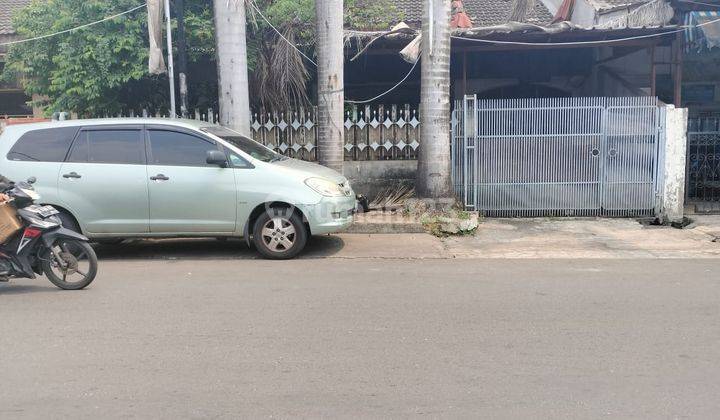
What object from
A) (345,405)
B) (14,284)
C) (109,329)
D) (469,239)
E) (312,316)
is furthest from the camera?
(469,239)

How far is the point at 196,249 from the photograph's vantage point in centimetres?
853

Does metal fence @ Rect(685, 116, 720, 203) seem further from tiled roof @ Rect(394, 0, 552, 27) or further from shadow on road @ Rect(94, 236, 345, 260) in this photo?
shadow on road @ Rect(94, 236, 345, 260)

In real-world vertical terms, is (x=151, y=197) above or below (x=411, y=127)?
below

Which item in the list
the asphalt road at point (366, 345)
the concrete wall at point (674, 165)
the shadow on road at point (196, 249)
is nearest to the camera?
the asphalt road at point (366, 345)

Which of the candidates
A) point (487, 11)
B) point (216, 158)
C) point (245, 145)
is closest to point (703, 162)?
point (487, 11)

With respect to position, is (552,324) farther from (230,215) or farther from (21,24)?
(21,24)

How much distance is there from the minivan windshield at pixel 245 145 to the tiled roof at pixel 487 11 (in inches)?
311

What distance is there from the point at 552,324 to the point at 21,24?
37.6 feet

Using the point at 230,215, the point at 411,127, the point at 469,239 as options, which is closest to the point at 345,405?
the point at 230,215

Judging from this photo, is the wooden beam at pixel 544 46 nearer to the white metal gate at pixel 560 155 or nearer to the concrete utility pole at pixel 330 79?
the white metal gate at pixel 560 155

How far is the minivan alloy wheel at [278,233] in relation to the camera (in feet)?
24.9

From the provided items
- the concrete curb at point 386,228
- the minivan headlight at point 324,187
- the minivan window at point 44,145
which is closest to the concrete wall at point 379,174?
the concrete curb at point 386,228

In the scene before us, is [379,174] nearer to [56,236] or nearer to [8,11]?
[56,236]

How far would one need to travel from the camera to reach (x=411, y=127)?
11.1 meters
